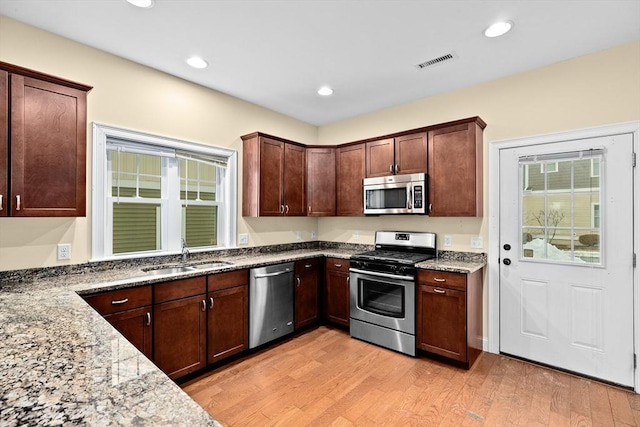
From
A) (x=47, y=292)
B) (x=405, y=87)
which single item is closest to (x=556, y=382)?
(x=405, y=87)

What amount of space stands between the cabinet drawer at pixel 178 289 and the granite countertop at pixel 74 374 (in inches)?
24.6

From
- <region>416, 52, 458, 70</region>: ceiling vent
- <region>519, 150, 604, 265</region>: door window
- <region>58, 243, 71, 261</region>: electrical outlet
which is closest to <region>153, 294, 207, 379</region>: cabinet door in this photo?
<region>58, 243, 71, 261</region>: electrical outlet

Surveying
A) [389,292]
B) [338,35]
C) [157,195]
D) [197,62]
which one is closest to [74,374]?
[157,195]

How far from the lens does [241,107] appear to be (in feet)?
12.4

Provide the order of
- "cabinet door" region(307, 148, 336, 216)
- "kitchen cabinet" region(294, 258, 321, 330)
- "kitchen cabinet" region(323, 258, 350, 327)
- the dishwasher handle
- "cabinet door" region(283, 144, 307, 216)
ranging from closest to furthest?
the dishwasher handle < "kitchen cabinet" region(294, 258, 321, 330) < "kitchen cabinet" region(323, 258, 350, 327) < "cabinet door" region(283, 144, 307, 216) < "cabinet door" region(307, 148, 336, 216)

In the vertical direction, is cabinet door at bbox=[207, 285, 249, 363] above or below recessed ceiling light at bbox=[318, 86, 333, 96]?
below

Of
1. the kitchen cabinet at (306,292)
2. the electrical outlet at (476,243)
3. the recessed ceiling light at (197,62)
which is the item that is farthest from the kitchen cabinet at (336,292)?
the recessed ceiling light at (197,62)

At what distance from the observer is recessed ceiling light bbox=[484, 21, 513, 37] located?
230 centimetres

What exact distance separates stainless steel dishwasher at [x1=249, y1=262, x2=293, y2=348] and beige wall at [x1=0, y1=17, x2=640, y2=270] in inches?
29.0

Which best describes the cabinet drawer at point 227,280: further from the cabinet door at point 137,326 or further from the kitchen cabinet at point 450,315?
the kitchen cabinet at point 450,315

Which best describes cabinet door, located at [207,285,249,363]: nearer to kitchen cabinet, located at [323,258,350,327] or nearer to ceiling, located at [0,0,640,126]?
kitchen cabinet, located at [323,258,350,327]

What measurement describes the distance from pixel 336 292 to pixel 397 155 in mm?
1803

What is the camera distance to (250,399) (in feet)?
7.87

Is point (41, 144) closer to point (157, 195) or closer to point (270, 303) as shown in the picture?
point (157, 195)
